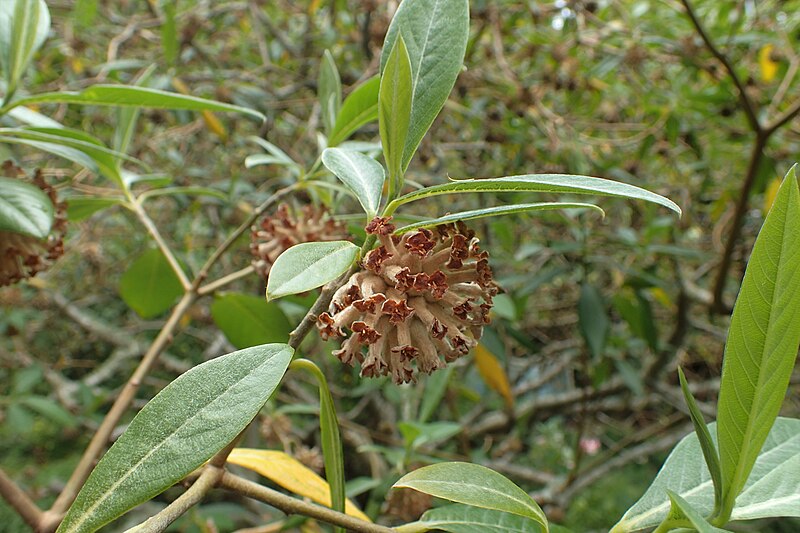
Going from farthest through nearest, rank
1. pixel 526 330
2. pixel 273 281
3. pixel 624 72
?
pixel 526 330 < pixel 624 72 < pixel 273 281

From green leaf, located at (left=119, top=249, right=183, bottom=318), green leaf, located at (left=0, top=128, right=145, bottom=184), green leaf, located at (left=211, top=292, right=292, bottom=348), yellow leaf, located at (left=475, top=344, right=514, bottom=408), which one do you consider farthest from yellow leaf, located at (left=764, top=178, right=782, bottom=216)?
green leaf, located at (left=0, top=128, right=145, bottom=184)

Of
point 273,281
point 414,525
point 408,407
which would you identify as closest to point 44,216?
point 273,281

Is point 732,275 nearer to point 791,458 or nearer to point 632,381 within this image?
point 632,381

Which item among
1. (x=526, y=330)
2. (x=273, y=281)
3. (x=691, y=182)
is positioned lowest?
(x=526, y=330)

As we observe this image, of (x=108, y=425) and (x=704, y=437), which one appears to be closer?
(x=704, y=437)

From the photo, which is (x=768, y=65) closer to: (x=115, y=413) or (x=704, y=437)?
(x=704, y=437)

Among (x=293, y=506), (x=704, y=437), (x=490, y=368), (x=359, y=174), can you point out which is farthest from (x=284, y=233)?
(x=490, y=368)
